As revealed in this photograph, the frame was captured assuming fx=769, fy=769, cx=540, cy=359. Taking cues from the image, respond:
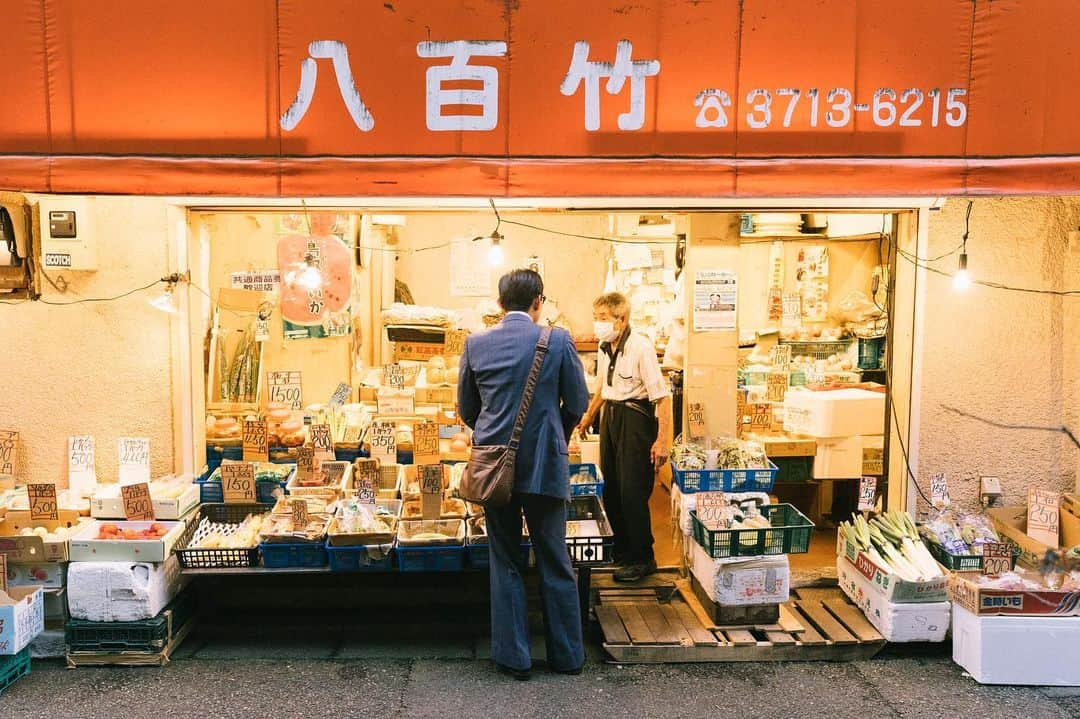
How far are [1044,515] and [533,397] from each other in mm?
4115

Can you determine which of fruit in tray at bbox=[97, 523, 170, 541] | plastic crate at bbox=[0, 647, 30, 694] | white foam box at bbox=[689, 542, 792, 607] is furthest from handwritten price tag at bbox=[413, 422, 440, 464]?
plastic crate at bbox=[0, 647, 30, 694]

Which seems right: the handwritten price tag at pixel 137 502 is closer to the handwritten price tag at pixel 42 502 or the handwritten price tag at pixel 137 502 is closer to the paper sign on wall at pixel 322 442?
the handwritten price tag at pixel 42 502

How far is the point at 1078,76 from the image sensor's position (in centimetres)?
507

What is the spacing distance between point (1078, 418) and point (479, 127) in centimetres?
499

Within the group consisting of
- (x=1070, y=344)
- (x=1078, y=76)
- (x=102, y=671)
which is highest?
(x=1078, y=76)

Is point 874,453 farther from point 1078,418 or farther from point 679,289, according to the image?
point 679,289

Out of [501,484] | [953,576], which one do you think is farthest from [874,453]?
[501,484]

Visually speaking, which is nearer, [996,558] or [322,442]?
[996,558]

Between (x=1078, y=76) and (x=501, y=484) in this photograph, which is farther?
(x=1078, y=76)

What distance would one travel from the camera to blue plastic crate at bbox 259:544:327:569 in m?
4.91

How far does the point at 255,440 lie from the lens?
19.4 ft

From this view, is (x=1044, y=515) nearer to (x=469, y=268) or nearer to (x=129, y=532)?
(x=469, y=268)

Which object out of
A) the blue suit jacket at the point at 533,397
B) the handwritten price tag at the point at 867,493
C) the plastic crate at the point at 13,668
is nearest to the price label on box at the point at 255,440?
the plastic crate at the point at 13,668

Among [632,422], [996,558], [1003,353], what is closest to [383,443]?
[632,422]
